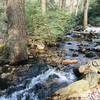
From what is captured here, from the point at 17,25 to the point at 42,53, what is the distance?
6.04ft

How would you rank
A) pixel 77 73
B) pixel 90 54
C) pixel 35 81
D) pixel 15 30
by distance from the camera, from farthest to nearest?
1. pixel 90 54
2. pixel 15 30
3. pixel 77 73
4. pixel 35 81

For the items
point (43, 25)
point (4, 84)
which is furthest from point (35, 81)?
point (43, 25)

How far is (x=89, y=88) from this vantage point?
20.8 feet

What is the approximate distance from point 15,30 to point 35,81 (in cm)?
237

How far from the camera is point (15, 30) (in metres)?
9.21

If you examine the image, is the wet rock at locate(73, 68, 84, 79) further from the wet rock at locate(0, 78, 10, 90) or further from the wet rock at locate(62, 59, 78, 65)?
the wet rock at locate(0, 78, 10, 90)

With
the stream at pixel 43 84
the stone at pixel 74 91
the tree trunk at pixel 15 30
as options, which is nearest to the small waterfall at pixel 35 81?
the stream at pixel 43 84

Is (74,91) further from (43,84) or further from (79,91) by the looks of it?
(43,84)

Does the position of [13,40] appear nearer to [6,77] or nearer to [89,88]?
[6,77]

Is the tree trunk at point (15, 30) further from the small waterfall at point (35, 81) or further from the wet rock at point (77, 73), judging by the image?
the wet rock at point (77, 73)

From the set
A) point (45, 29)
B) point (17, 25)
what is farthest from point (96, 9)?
point (17, 25)

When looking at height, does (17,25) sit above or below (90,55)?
above

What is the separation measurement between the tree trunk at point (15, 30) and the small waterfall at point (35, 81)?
57.1 inches

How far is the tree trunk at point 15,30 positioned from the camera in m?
9.16
